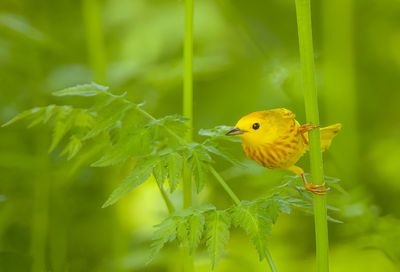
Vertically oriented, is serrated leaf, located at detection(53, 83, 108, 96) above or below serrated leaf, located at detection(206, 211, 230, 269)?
above

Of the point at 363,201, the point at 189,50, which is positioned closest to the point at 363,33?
the point at 363,201

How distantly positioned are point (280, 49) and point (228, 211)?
1.07 m

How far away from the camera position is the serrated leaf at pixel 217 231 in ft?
1.78

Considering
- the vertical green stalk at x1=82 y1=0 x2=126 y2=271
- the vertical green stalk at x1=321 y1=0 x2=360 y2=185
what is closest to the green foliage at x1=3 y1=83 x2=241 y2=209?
the vertical green stalk at x1=82 y1=0 x2=126 y2=271

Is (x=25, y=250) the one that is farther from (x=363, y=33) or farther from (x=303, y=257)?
(x=363, y=33)

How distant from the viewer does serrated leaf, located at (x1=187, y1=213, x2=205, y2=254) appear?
56 cm

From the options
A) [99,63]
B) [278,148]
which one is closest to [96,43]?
[99,63]

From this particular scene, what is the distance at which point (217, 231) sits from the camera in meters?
0.56

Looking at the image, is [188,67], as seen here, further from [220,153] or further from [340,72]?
[340,72]

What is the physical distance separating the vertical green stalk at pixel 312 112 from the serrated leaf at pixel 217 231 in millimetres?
67

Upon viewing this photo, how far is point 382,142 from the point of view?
1.53 meters

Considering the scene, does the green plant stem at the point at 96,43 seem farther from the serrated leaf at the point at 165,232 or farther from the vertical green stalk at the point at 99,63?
the serrated leaf at the point at 165,232

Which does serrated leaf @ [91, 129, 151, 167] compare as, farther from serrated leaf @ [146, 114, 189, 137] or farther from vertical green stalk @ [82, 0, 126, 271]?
vertical green stalk @ [82, 0, 126, 271]

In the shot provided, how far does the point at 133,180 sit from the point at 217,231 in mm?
71
